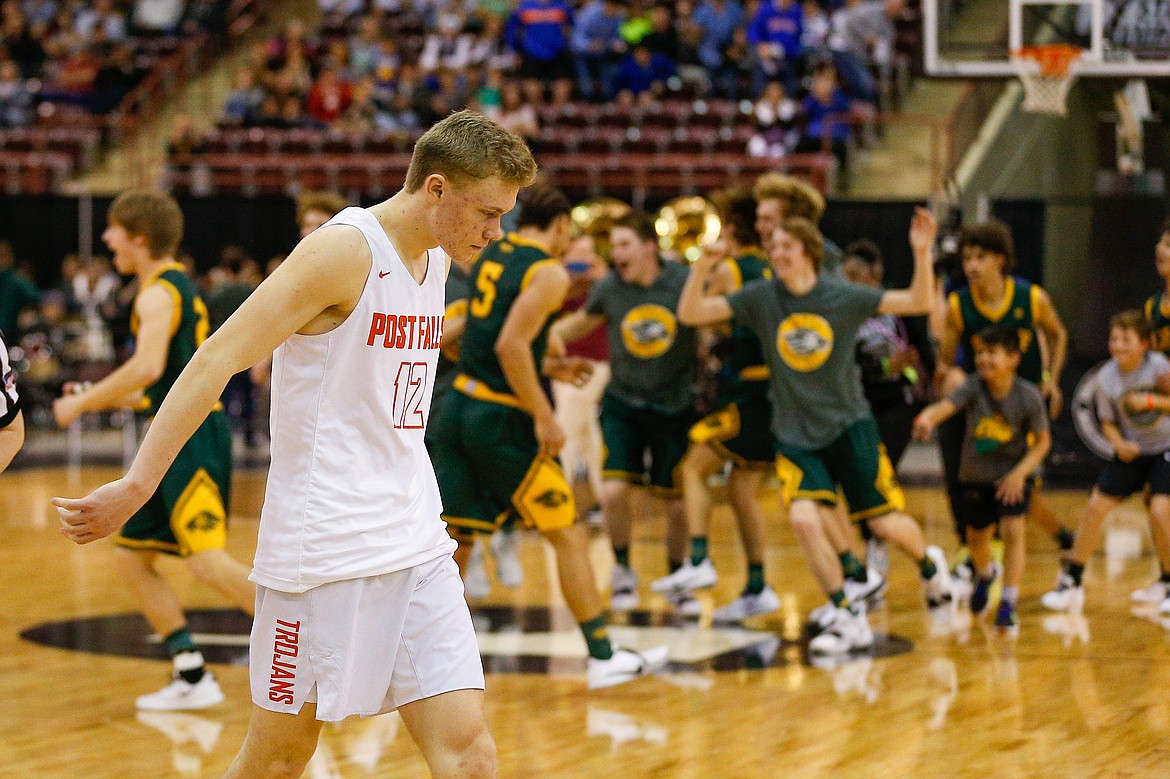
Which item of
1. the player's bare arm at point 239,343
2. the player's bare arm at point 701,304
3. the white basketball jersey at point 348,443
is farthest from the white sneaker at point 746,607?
the player's bare arm at point 239,343

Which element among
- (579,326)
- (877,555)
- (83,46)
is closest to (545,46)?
(83,46)

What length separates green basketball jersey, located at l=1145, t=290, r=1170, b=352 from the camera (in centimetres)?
815

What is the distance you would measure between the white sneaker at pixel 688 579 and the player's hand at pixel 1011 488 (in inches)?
65.7

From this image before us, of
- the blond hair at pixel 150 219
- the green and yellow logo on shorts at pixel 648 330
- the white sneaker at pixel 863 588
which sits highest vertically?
the blond hair at pixel 150 219

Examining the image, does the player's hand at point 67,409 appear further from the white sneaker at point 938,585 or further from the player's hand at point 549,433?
the white sneaker at point 938,585

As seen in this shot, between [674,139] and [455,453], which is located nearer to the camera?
[455,453]

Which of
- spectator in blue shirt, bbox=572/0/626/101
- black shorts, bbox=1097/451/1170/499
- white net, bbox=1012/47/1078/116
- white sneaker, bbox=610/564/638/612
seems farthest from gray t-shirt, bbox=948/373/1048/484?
spectator in blue shirt, bbox=572/0/626/101

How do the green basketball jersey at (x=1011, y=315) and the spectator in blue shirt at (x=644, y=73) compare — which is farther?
the spectator in blue shirt at (x=644, y=73)

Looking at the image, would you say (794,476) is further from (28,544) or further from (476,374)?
(28,544)

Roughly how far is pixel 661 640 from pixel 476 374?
5.50 feet

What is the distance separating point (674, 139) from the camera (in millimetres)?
17781

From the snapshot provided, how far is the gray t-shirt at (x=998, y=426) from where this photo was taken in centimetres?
761

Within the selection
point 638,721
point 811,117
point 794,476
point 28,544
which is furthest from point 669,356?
point 811,117

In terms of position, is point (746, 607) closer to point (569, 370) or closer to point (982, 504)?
point (982, 504)
